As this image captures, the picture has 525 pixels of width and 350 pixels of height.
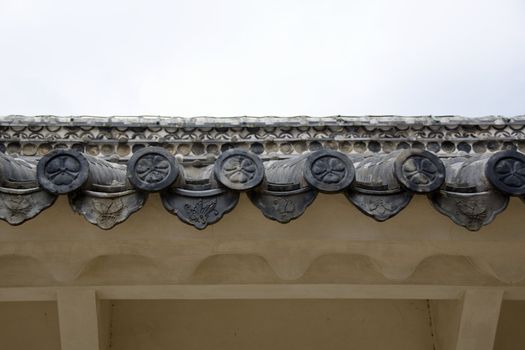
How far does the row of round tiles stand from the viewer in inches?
142

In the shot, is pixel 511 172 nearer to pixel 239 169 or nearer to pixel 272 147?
pixel 239 169

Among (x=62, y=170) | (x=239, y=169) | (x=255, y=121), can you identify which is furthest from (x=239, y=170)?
(x=255, y=121)

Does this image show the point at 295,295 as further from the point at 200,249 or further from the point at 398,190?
the point at 398,190

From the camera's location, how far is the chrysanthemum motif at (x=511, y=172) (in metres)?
2.55

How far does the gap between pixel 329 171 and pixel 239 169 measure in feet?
1.28

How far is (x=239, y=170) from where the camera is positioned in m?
2.61

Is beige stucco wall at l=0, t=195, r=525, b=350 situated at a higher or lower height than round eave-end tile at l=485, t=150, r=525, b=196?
lower

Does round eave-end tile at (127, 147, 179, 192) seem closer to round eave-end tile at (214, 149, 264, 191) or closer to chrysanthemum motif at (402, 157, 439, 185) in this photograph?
round eave-end tile at (214, 149, 264, 191)

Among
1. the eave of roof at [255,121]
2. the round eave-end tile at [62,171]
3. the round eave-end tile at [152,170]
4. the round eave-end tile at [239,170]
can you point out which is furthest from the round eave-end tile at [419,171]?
the eave of roof at [255,121]

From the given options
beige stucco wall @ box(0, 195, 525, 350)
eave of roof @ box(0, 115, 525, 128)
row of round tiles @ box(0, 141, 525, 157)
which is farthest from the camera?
eave of roof @ box(0, 115, 525, 128)

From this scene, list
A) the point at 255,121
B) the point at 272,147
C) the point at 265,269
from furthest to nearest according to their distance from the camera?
the point at 255,121 < the point at 272,147 < the point at 265,269

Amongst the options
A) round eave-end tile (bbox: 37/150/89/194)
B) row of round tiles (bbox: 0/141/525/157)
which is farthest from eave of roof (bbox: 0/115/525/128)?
round eave-end tile (bbox: 37/150/89/194)

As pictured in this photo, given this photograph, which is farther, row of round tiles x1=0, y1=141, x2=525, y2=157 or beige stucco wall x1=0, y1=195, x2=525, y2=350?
row of round tiles x1=0, y1=141, x2=525, y2=157

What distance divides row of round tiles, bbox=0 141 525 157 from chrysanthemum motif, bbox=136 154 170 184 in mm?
1037
